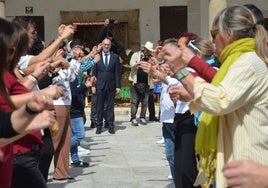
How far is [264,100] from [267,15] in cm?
1531

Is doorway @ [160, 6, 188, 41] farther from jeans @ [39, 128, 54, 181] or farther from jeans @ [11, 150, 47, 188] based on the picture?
jeans @ [11, 150, 47, 188]

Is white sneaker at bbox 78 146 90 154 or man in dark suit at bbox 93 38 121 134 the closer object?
white sneaker at bbox 78 146 90 154

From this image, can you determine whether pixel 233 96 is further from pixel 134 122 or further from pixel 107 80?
pixel 134 122

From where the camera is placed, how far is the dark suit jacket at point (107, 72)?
43.5 ft

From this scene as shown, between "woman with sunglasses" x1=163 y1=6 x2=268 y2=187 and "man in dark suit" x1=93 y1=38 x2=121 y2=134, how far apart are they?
361 inches

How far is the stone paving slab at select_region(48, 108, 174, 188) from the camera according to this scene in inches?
316

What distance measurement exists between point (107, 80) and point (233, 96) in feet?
32.3

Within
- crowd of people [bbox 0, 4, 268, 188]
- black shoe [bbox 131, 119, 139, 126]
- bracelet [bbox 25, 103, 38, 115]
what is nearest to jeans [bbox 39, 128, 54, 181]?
crowd of people [bbox 0, 4, 268, 188]

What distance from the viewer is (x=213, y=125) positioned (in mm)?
3889

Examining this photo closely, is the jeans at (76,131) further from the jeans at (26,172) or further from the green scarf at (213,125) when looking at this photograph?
the green scarf at (213,125)

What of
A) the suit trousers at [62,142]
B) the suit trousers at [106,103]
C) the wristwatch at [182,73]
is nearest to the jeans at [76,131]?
the suit trousers at [62,142]

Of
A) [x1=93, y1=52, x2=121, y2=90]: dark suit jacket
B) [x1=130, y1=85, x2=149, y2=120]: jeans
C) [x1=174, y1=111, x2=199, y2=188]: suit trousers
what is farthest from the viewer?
Answer: [x1=130, y1=85, x2=149, y2=120]: jeans

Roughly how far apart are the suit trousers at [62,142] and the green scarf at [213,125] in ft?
13.5

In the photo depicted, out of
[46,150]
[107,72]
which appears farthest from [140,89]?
[46,150]
